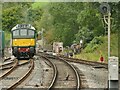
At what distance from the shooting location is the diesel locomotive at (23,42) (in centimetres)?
2892

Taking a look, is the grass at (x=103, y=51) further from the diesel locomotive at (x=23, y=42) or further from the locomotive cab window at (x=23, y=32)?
the locomotive cab window at (x=23, y=32)

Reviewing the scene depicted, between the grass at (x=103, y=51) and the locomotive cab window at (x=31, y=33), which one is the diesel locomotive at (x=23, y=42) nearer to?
the locomotive cab window at (x=31, y=33)

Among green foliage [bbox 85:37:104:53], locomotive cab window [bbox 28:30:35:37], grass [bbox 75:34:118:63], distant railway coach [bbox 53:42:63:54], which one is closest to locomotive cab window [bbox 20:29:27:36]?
locomotive cab window [bbox 28:30:35:37]

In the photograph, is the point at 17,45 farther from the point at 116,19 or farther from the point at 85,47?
the point at 85,47

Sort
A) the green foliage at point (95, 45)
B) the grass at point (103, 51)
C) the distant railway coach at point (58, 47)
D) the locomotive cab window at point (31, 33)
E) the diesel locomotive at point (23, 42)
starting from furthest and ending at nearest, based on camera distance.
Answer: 1. the distant railway coach at point (58, 47)
2. the green foliage at point (95, 45)
3. the locomotive cab window at point (31, 33)
4. the diesel locomotive at point (23, 42)
5. the grass at point (103, 51)

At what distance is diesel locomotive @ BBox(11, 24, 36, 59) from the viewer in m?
28.9

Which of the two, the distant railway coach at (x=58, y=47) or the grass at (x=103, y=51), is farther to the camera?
the distant railway coach at (x=58, y=47)

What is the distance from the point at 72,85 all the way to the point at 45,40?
42246 mm

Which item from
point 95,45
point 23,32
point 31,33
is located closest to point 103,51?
point 95,45

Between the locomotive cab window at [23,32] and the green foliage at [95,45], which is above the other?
the locomotive cab window at [23,32]

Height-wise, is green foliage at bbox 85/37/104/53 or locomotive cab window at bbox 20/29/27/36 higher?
locomotive cab window at bbox 20/29/27/36

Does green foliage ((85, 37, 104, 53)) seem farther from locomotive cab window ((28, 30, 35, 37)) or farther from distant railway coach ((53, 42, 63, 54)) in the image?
locomotive cab window ((28, 30, 35, 37))

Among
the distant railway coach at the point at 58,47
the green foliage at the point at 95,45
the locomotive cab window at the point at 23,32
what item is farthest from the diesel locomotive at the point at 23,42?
the distant railway coach at the point at 58,47

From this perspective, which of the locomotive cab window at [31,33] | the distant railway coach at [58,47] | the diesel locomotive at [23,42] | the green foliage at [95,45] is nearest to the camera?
the diesel locomotive at [23,42]
